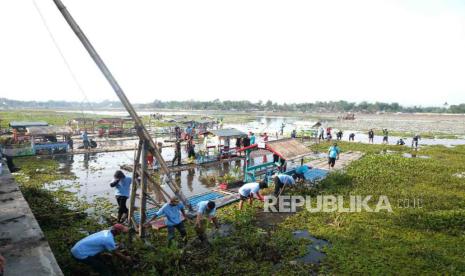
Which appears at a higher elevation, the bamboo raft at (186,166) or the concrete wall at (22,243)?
the concrete wall at (22,243)

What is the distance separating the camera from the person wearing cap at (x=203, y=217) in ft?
28.6

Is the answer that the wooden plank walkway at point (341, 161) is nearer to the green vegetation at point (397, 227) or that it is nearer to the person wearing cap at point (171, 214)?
the green vegetation at point (397, 227)

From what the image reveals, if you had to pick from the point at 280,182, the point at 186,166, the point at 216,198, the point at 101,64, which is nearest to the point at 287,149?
the point at 280,182

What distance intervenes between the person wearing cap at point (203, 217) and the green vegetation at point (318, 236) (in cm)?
36

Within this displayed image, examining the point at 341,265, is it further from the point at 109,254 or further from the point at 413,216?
the point at 109,254

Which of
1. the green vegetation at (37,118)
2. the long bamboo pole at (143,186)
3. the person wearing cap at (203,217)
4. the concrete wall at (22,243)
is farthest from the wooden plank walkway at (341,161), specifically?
the green vegetation at (37,118)

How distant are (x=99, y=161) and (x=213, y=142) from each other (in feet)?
29.0

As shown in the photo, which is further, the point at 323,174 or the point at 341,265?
the point at 323,174

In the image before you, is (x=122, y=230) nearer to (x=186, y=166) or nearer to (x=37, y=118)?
(x=186, y=166)

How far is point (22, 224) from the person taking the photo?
872cm

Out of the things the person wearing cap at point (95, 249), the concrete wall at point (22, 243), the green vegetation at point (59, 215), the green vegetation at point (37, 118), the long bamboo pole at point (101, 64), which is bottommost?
the green vegetation at point (59, 215)

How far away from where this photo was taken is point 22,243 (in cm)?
761

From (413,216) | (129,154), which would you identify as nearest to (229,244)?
(413,216)

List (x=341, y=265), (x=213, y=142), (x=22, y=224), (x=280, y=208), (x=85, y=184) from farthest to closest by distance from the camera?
(x=213, y=142), (x=85, y=184), (x=280, y=208), (x=22, y=224), (x=341, y=265)
